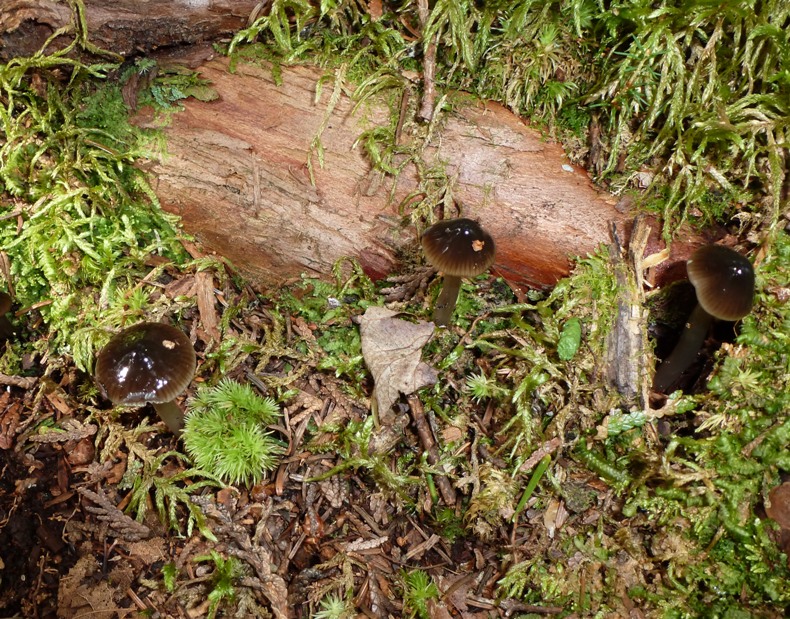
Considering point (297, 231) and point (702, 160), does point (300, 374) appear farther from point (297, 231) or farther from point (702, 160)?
point (702, 160)

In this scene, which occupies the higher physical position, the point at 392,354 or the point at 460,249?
the point at 460,249

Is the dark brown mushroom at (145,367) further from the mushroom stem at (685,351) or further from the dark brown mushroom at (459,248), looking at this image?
the mushroom stem at (685,351)

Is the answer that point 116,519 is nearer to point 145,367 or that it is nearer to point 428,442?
point 145,367

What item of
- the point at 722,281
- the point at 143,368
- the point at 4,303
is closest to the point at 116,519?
the point at 143,368

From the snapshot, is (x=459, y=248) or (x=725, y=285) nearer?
(x=725, y=285)

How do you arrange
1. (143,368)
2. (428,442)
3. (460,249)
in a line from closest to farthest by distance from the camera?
1. (143,368)
2. (460,249)
3. (428,442)

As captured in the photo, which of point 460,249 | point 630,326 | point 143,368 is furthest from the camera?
point 630,326

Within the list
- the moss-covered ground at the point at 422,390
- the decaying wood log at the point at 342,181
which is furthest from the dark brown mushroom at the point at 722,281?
the decaying wood log at the point at 342,181

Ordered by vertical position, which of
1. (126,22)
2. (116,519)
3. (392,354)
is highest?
(126,22)
